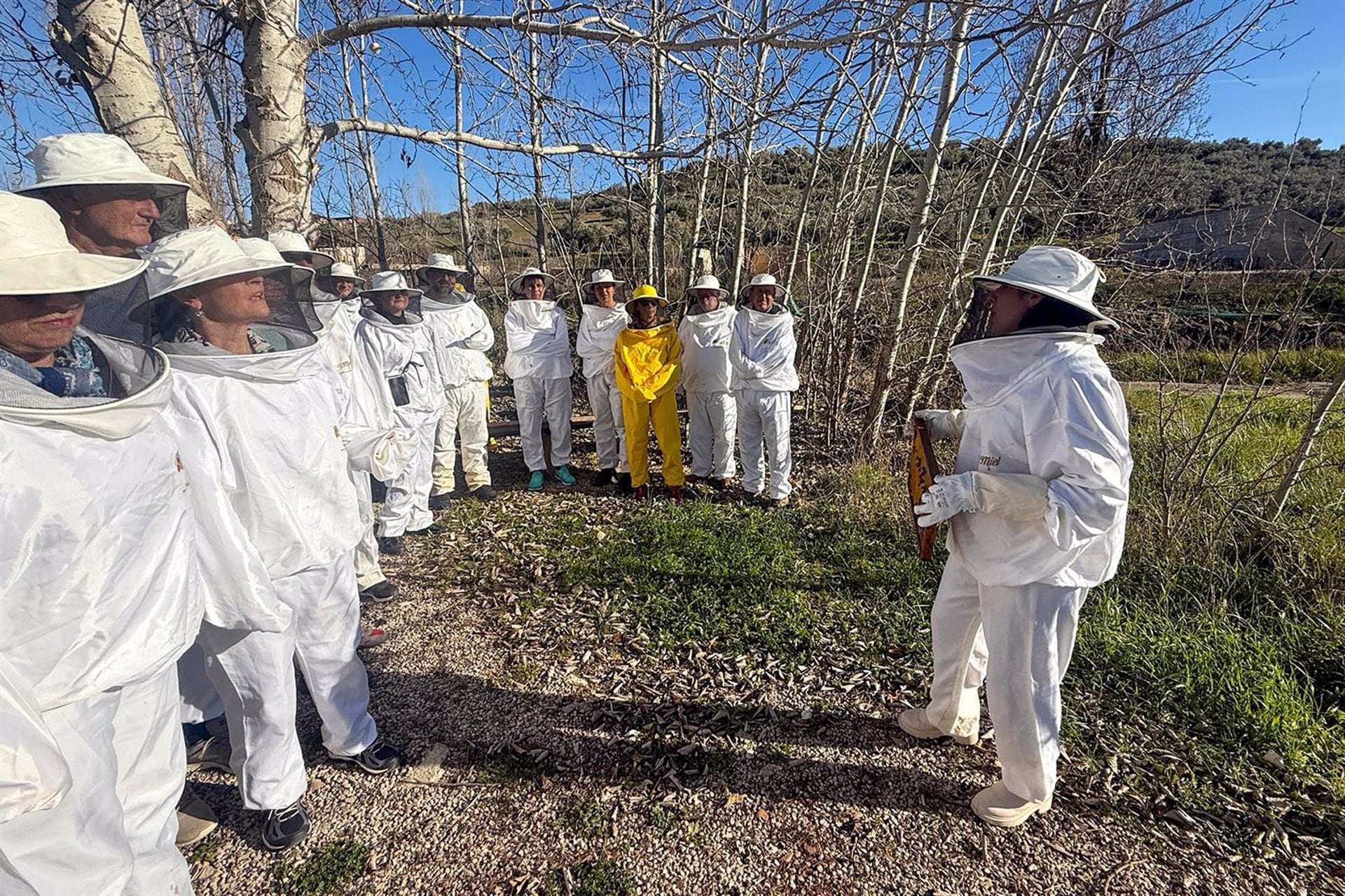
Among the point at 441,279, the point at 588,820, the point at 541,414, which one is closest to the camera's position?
the point at 588,820

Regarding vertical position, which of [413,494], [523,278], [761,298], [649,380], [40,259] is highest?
[523,278]

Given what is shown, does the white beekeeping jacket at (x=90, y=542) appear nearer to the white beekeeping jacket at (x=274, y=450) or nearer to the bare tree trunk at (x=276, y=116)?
the white beekeeping jacket at (x=274, y=450)

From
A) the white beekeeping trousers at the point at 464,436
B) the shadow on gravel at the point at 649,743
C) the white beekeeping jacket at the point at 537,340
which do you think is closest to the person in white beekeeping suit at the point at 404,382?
the white beekeeping trousers at the point at 464,436

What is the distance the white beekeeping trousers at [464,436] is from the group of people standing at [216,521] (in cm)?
252

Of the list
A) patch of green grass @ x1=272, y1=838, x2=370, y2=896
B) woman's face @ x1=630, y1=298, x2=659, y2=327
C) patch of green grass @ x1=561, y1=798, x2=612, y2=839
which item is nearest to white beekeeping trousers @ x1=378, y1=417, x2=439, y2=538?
woman's face @ x1=630, y1=298, x2=659, y2=327

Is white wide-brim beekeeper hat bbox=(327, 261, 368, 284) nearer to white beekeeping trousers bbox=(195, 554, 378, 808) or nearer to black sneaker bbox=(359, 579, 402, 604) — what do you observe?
black sneaker bbox=(359, 579, 402, 604)

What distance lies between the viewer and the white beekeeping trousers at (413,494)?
5156 millimetres

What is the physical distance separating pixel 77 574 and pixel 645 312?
180 inches

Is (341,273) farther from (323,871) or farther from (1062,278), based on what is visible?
(1062,278)

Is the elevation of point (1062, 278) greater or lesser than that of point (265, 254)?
lesser

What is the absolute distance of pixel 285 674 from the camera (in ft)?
7.64

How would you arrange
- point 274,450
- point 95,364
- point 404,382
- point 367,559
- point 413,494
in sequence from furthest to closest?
point 413,494
point 404,382
point 367,559
point 274,450
point 95,364

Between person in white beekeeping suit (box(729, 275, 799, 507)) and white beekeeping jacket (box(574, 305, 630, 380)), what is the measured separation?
4.06ft

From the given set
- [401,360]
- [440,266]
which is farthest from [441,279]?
[401,360]
